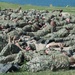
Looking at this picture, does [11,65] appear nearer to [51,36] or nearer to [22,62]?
[22,62]

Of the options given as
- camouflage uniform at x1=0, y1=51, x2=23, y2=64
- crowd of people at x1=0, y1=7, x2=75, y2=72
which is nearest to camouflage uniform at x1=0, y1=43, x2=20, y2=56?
crowd of people at x1=0, y1=7, x2=75, y2=72

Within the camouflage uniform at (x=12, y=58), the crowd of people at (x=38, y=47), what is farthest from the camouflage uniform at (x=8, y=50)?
the camouflage uniform at (x=12, y=58)

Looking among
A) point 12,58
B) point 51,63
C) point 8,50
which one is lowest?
point 12,58

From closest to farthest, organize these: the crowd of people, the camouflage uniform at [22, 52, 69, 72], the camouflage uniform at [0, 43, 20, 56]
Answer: the camouflage uniform at [22, 52, 69, 72] < the crowd of people < the camouflage uniform at [0, 43, 20, 56]

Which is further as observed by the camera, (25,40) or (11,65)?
(25,40)

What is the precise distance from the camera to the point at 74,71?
77.6 feet

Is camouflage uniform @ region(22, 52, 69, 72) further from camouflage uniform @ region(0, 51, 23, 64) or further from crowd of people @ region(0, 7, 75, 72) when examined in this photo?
camouflage uniform @ region(0, 51, 23, 64)

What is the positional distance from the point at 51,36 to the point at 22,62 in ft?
40.1

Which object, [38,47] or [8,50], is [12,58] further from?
[38,47]

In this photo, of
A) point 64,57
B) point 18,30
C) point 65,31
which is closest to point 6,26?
point 18,30

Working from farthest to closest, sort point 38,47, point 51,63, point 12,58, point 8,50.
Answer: point 38,47
point 8,50
point 12,58
point 51,63

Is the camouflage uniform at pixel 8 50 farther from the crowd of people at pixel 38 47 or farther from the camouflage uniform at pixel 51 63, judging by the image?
the camouflage uniform at pixel 51 63

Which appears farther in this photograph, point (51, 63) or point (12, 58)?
point (12, 58)

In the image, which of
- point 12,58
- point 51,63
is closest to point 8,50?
point 12,58
